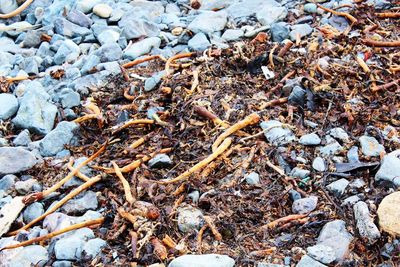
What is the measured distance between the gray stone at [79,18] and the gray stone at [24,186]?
2.03m

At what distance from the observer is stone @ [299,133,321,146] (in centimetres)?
306

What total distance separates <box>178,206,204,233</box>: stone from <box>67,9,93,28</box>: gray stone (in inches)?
102

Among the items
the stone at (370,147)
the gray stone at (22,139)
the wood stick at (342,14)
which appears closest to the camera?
the stone at (370,147)

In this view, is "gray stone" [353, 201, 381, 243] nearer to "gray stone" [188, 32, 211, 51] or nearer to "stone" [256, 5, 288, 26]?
"gray stone" [188, 32, 211, 51]

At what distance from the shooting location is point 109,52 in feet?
14.2

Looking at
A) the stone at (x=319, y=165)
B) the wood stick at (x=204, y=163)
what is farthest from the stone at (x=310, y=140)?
the wood stick at (x=204, y=163)

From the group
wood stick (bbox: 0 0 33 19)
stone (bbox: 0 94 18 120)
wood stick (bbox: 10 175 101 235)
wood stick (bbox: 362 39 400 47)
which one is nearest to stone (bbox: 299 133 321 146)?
wood stick (bbox: 10 175 101 235)

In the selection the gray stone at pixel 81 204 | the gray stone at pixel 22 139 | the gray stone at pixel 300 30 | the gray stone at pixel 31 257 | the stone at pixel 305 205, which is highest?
the gray stone at pixel 300 30

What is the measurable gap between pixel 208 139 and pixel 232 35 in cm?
135

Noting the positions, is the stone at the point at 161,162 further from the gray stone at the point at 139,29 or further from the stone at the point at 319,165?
the gray stone at the point at 139,29

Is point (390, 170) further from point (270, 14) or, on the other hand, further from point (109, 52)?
point (109, 52)

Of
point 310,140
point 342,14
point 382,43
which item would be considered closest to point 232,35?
point 342,14

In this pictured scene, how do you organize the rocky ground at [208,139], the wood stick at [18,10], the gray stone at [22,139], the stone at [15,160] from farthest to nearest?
the wood stick at [18,10]
the gray stone at [22,139]
the stone at [15,160]
the rocky ground at [208,139]

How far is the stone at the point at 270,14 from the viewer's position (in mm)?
4434
